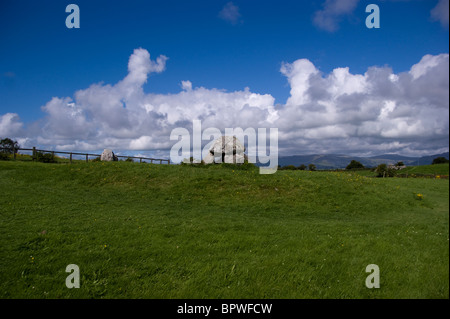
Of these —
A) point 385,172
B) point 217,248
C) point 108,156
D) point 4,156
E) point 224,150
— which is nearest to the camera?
point 217,248

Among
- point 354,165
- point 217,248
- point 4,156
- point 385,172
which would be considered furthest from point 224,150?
point 4,156

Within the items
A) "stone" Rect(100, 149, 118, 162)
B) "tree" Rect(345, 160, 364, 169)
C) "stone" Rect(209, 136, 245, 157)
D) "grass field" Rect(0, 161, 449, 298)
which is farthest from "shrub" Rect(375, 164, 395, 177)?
"stone" Rect(100, 149, 118, 162)

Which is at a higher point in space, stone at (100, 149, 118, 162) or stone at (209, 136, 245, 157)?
stone at (209, 136, 245, 157)

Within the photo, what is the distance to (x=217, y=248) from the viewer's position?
27.4 ft

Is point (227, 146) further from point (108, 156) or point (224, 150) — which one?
point (108, 156)

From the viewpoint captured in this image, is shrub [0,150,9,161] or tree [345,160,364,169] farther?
tree [345,160,364,169]

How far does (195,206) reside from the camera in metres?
16.7

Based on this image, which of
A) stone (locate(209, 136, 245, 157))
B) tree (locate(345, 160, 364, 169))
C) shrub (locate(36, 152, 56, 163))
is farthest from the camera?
tree (locate(345, 160, 364, 169))

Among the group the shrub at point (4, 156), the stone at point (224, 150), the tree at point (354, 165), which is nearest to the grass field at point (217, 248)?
the stone at point (224, 150)

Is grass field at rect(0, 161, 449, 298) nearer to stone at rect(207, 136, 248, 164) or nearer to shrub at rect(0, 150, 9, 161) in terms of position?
stone at rect(207, 136, 248, 164)

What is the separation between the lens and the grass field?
19.2ft

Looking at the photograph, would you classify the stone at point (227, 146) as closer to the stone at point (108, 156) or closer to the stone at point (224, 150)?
the stone at point (224, 150)
